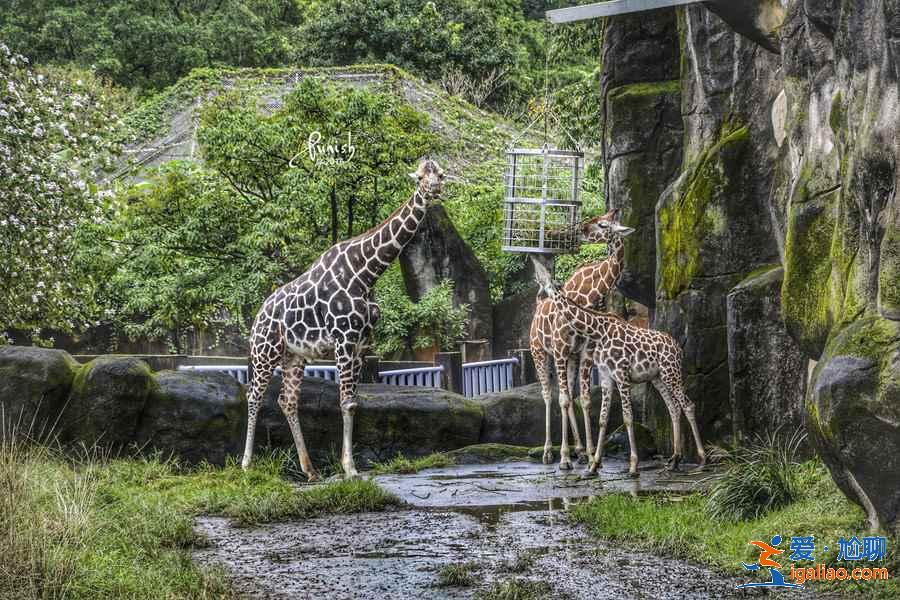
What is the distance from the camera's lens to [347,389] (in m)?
11.5

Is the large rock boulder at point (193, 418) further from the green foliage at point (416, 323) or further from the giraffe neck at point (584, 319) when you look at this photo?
the green foliage at point (416, 323)


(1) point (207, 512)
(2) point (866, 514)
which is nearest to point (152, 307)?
(1) point (207, 512)

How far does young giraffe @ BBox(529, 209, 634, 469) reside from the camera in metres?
12.0

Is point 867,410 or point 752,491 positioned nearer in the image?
point 867,410

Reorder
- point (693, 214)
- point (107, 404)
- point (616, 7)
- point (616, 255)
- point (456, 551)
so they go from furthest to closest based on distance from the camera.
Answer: point (616, 255) < point (693, 214) < point (107, 404) < point (616, 7) < point (456, 551)

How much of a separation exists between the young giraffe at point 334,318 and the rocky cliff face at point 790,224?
280 centimetres

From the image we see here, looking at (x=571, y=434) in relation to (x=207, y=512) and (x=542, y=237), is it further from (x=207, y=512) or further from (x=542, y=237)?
(x=207, y=512)

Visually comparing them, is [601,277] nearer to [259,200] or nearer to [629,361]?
[629,361]

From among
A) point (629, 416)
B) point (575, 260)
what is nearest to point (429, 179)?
point (629, 416)

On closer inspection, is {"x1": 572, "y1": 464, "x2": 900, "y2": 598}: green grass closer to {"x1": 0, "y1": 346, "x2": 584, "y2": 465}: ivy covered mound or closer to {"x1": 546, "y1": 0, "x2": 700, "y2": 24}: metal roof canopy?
{"x1": 546, "y1": 0, "x2": 700, "y2": 24}: metal roof canopy

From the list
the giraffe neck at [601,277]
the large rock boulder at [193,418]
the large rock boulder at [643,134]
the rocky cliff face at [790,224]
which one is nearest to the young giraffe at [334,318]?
the large rock boulder at [193,418]

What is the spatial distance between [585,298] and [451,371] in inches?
146

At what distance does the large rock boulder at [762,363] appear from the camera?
1075 cm

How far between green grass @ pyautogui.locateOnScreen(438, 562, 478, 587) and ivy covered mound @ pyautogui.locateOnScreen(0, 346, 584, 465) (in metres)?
5.04
